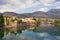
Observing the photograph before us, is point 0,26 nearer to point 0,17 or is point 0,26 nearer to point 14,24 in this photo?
point 0,17

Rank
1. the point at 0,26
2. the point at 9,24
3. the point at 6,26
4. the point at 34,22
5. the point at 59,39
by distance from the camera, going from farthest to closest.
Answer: the point at 34,22 → the point at 9,24 → the point at 6,26 → the point at 0,26 → the point at 59,39

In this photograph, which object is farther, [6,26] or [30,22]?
[30,22]

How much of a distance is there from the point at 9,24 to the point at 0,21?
23.1 ft

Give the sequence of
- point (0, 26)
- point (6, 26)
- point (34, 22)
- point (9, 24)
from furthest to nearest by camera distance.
→ point (34, 22)
point (9, 24)
point (6, 26)
point (0, 26)

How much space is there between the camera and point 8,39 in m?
25.6

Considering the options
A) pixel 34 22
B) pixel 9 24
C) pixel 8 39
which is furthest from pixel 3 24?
pixel 34 22

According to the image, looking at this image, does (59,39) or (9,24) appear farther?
(9,24)

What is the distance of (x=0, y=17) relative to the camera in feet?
152

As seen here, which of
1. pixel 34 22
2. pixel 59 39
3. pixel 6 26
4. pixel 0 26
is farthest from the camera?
pixel 34 22

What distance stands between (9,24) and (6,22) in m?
1.73

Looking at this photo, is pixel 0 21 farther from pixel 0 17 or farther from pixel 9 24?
pixel 9 24

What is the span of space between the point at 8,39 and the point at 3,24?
21571mm

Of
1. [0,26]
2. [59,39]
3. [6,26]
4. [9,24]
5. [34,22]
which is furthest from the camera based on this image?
[34,22]

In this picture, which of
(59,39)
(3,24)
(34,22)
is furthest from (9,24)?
(59,39)
